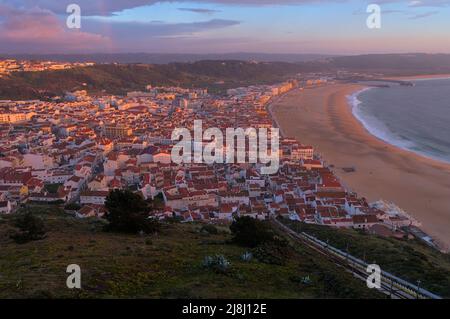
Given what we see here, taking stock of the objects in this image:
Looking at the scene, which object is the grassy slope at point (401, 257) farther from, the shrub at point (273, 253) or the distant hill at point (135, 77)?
the distant hill at point (135, 77)

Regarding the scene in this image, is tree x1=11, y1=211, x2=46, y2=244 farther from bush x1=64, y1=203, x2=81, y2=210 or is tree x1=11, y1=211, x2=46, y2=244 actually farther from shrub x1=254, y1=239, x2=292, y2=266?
bush x1=64, y1=203, x2=81, y2=210

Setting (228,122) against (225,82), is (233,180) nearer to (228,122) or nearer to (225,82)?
(228,122)

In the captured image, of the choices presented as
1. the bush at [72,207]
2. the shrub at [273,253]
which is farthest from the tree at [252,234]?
the bush at [72,207]

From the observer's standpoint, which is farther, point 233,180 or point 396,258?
point 233,180

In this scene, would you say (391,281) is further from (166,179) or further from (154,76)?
(154,76)

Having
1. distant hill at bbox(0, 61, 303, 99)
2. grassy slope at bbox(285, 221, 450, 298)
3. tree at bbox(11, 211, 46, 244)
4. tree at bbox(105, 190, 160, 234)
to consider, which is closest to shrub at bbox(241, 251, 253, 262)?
grassy slope at bbox(285, 221, 450, 298)
